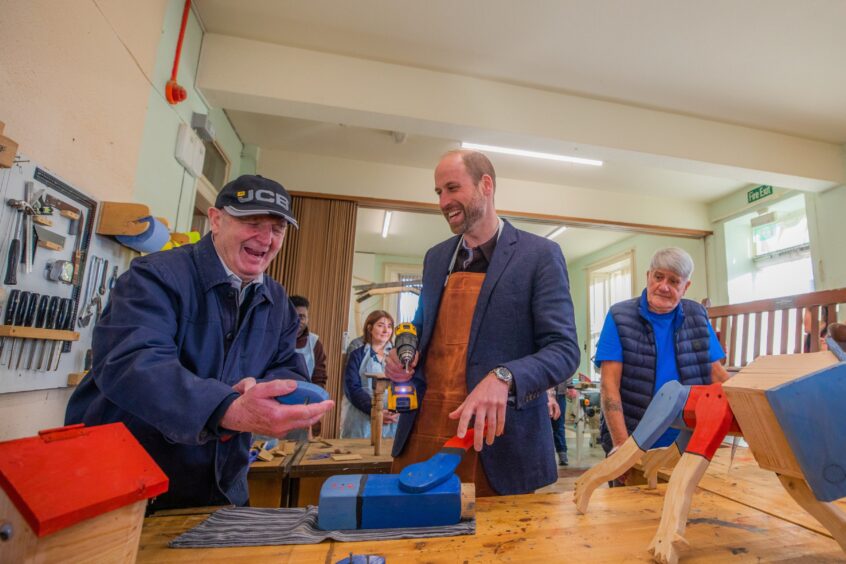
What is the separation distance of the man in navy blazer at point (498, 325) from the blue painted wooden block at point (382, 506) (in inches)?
8.9

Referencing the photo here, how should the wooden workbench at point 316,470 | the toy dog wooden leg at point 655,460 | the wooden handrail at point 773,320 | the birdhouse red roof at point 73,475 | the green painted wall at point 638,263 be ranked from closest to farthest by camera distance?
the birdhouse red roof at point 73,475
the toy dog wooden leg at point 655,460
the wooden workbench at point 316,470
the wooden handrail at point 773,320
the green painted wall at point 638,263

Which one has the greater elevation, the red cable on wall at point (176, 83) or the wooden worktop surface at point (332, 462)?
the red cable on wall at point (176, 83)

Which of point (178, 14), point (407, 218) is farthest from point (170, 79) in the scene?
point (407, 218)

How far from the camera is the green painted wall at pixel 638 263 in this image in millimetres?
6371

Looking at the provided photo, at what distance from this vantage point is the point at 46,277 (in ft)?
5.18

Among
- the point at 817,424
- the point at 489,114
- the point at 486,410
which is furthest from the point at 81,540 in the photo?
the point at 489,114

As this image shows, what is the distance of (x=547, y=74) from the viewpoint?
12.1ft

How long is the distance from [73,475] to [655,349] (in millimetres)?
2122

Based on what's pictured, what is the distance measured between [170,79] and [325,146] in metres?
2.52

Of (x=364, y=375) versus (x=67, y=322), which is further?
(x=364, y=375)

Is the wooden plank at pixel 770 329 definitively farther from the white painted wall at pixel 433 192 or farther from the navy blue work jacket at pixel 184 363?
the navy blue work jacket at pixel 184 363

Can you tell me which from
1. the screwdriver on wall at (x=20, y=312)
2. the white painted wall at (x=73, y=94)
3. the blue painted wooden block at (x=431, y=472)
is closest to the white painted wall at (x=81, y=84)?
the white painted wall at (x=73, y=94)

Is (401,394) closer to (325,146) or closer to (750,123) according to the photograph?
(325,146)

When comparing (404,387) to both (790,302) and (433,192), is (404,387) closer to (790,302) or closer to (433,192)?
(790,302)
